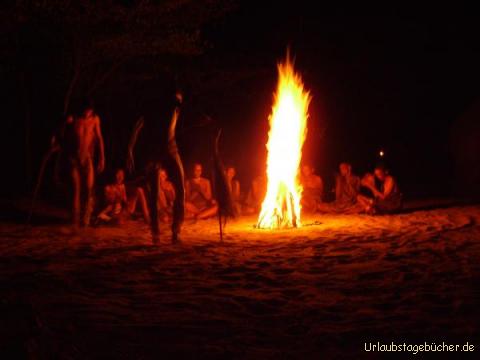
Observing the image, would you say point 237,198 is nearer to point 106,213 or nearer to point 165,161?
point 106,213

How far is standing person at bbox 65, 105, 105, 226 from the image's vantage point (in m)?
9.07

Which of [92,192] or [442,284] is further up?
[92,192]

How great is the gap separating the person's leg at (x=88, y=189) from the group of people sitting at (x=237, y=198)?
0.49m

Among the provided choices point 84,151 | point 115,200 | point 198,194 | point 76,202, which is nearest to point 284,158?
point 198,194

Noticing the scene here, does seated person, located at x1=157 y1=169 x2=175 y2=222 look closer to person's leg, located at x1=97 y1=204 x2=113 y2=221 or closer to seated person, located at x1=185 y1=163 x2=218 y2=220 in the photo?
seated person, located at x1=185 y1=163 x2=218 y2=220

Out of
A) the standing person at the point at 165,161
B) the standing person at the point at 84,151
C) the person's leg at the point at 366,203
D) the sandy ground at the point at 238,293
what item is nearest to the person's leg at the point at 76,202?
the standing person at the point at 84,151

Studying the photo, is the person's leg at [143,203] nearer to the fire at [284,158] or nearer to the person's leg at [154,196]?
the fire at [284,158]

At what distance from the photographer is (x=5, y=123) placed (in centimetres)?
1762

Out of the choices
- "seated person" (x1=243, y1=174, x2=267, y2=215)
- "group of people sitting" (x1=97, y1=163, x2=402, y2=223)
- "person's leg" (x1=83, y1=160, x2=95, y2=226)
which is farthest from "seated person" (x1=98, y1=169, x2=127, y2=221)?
"seated person" (x1=243, y1=174, x2=267, y2=215)

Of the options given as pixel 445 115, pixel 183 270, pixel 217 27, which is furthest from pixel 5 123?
pixel 445 115

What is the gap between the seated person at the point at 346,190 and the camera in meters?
11.6

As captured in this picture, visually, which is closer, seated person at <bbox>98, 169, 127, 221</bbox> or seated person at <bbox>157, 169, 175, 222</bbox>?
seated person at <bbox>98, 169, 127, 221</bbox>

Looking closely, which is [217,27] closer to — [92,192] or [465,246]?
[92,192]

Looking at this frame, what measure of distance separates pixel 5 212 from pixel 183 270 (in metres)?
6.33
